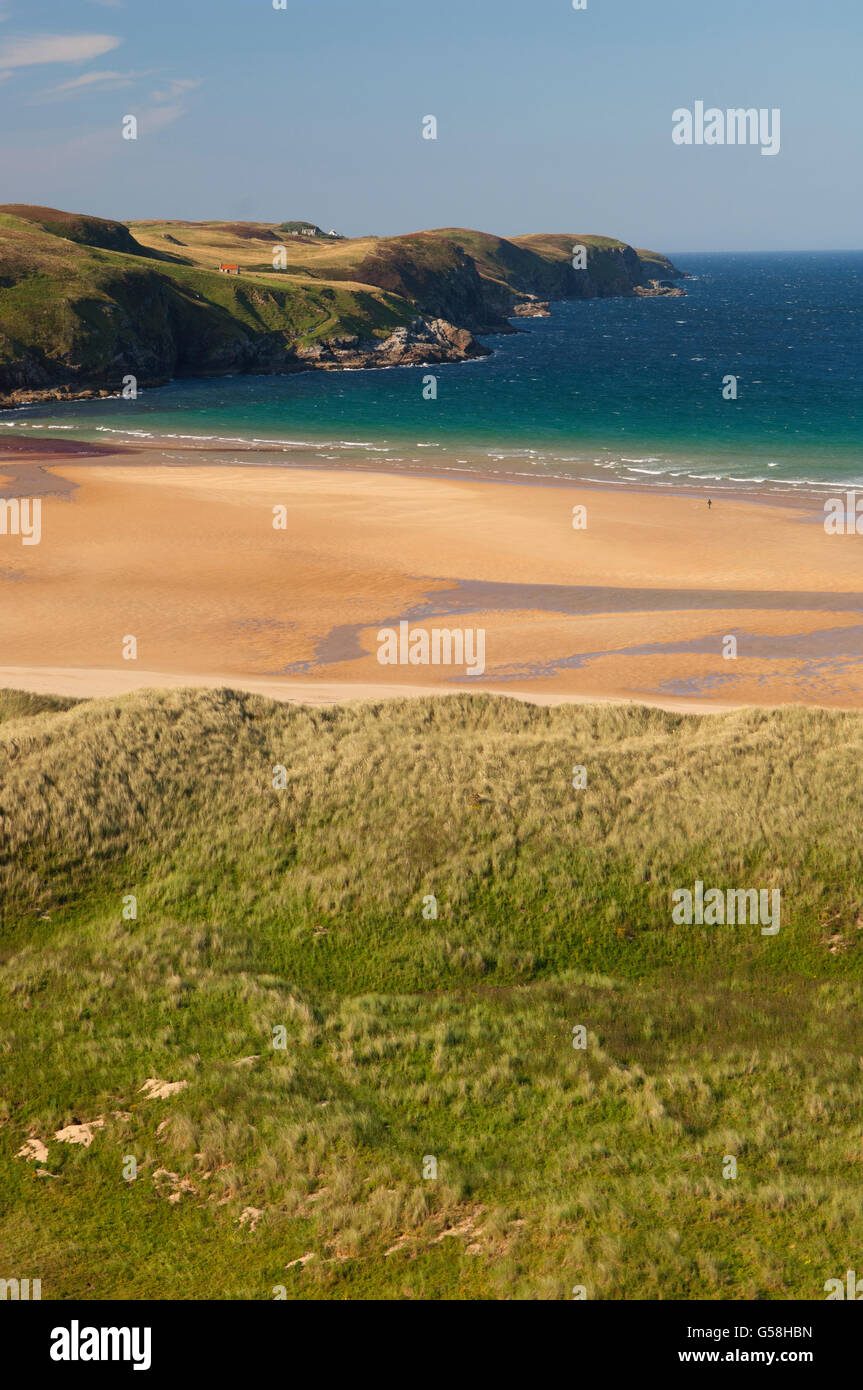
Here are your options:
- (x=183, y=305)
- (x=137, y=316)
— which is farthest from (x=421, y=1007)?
(x=183, y=305)

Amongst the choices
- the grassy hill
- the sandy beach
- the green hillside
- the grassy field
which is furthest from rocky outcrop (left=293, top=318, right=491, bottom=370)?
the grassy field

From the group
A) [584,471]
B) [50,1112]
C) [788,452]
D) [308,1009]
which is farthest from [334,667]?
[788,452]

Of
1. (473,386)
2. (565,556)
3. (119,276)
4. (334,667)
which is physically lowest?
(334,667)

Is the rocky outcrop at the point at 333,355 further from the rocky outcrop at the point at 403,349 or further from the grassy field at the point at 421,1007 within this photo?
the grassy field at the point at 421,1007

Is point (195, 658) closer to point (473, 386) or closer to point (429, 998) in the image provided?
point (429, 998)

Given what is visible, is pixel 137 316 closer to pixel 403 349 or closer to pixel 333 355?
pixel 333 355
